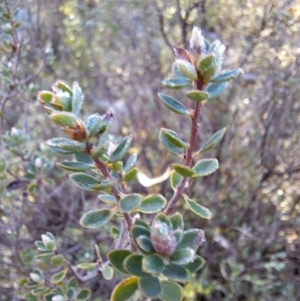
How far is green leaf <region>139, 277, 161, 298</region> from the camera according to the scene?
0.57 m

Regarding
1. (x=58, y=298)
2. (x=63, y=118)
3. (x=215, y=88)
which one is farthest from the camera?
(x=58, y=298)

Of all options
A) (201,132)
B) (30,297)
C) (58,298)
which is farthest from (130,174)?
(201,132)

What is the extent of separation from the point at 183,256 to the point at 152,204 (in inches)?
4.7

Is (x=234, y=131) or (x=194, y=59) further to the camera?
(x=234, y=131)

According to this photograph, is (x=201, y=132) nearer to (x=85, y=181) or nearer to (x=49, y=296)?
(x=49, y=296)

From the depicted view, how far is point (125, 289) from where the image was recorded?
596mm

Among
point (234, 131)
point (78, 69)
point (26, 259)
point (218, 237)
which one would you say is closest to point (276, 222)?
point (218, 237)

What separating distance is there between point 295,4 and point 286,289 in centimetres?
105

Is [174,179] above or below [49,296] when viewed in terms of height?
above

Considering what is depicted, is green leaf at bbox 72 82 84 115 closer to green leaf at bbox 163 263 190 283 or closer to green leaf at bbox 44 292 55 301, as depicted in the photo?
green leaf at bbox 163 263 190 283

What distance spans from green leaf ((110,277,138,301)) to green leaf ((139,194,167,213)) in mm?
108

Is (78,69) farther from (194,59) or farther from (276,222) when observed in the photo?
(194,59)

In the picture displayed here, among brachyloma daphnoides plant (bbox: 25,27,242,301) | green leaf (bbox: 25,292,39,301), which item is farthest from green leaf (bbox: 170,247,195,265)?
green leaf (bbox: 25,292,39,301)

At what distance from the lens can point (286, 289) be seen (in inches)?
58.4
